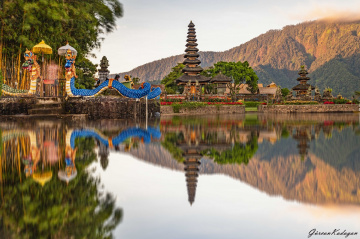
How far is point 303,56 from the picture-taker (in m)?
142

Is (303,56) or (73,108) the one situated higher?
(303,56)

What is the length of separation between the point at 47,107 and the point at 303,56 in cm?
13492

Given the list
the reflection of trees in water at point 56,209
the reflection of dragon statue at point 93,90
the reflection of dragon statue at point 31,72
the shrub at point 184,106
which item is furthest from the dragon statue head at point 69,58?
the reflection of trees in water at point 56,209

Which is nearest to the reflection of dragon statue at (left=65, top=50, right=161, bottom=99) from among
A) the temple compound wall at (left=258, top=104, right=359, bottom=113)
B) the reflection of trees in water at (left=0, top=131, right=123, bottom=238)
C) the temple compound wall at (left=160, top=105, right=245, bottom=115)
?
the temple compound wall at (left=160, top=105, right=245, bottom=115)

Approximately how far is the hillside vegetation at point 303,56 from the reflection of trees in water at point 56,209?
109259 millimetres

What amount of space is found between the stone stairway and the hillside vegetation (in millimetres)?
97495

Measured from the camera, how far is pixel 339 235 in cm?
322

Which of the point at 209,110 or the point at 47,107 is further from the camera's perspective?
the point at 209,110

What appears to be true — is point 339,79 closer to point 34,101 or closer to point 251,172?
point 34,101

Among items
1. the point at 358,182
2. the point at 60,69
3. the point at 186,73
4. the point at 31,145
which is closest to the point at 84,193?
the point at 358,182

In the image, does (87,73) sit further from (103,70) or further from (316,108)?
(316,108)

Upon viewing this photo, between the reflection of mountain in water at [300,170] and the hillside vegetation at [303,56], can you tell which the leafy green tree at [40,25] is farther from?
the hillside vegetation at [303,56]

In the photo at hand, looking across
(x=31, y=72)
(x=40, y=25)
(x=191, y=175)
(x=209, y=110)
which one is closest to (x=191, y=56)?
(x=209, y=110)

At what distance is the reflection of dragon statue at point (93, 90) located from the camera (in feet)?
73.2
